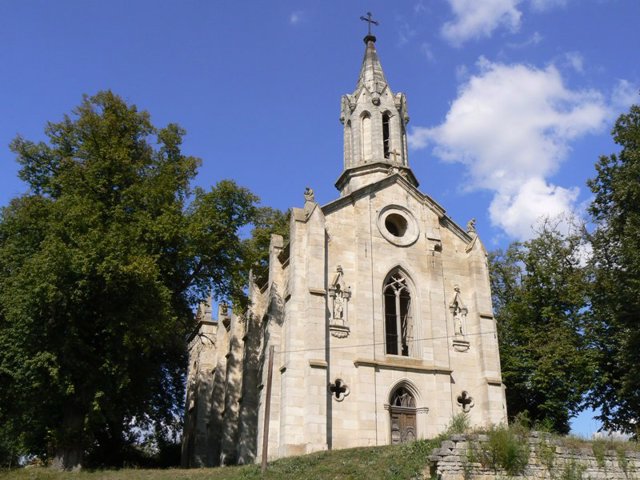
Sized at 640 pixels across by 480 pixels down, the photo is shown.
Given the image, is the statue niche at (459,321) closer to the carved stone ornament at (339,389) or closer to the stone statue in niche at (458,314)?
the stone statue in niche at (458,314)

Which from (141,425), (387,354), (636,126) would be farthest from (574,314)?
(141,425)

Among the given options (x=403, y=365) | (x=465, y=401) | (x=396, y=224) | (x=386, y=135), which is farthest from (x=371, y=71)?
(x=465, y=401)

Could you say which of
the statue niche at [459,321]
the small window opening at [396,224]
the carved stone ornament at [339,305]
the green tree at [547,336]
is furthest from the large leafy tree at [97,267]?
the green tree at [547,336]

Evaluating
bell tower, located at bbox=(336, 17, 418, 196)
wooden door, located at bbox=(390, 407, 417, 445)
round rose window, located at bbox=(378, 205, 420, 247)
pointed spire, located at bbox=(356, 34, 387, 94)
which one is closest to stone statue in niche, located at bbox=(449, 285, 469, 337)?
round rose window, located at bbox=(378, 205, 420, 247)

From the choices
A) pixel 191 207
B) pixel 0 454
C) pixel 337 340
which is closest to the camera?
pixel 337 340

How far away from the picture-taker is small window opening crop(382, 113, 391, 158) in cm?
3262

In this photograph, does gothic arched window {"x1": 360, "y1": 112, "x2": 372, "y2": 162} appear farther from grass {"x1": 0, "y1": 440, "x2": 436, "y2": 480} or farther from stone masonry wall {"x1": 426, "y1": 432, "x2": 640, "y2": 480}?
stone masonry wall {"x1": 426, "y1": 432, "x2": 640, "y2": 480}

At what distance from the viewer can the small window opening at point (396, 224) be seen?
28297mm

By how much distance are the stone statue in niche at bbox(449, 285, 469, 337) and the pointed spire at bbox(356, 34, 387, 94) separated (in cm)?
1198

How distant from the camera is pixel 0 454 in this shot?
35844 mm

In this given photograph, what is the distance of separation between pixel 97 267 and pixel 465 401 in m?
14.8

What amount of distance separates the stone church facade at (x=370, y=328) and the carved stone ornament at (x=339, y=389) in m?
0.04

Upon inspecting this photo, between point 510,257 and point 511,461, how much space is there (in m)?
24.9

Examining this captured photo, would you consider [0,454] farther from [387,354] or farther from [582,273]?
[582,273]
